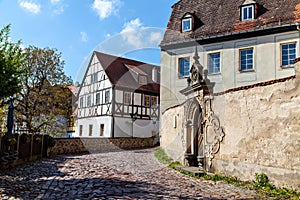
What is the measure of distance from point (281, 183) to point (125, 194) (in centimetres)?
322

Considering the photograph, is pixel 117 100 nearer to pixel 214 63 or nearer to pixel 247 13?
pixel 214 63

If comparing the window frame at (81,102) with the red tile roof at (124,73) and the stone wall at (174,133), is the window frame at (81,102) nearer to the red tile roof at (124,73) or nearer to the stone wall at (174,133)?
the red tile roof at (124,73)

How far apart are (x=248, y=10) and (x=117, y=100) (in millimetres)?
12793

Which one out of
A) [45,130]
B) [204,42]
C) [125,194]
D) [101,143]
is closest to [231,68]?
[204,42]

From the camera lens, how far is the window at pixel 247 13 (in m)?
17.1

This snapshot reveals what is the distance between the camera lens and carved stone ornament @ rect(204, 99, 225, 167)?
28.2 feet

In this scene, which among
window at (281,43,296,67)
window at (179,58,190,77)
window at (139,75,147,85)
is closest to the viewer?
window at (281,43,296,67)

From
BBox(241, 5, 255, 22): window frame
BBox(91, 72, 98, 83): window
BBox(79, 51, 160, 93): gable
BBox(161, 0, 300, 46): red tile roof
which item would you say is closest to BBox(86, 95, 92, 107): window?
BBox(79, 51, 160, 93): gable

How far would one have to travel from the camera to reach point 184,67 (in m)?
19.3

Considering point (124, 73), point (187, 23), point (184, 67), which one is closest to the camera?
point (184, 67)

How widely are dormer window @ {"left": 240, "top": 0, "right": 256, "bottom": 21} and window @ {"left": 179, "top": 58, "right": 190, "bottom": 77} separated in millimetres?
4117

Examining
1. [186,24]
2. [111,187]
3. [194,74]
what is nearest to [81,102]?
[186,24]

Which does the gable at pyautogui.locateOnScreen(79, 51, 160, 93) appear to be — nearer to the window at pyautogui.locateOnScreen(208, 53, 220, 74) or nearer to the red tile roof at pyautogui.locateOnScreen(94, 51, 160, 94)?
the red tile roof at pyautogui.locateOnScreen(94, 51, 160, 94)

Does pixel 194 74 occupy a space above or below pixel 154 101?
below
